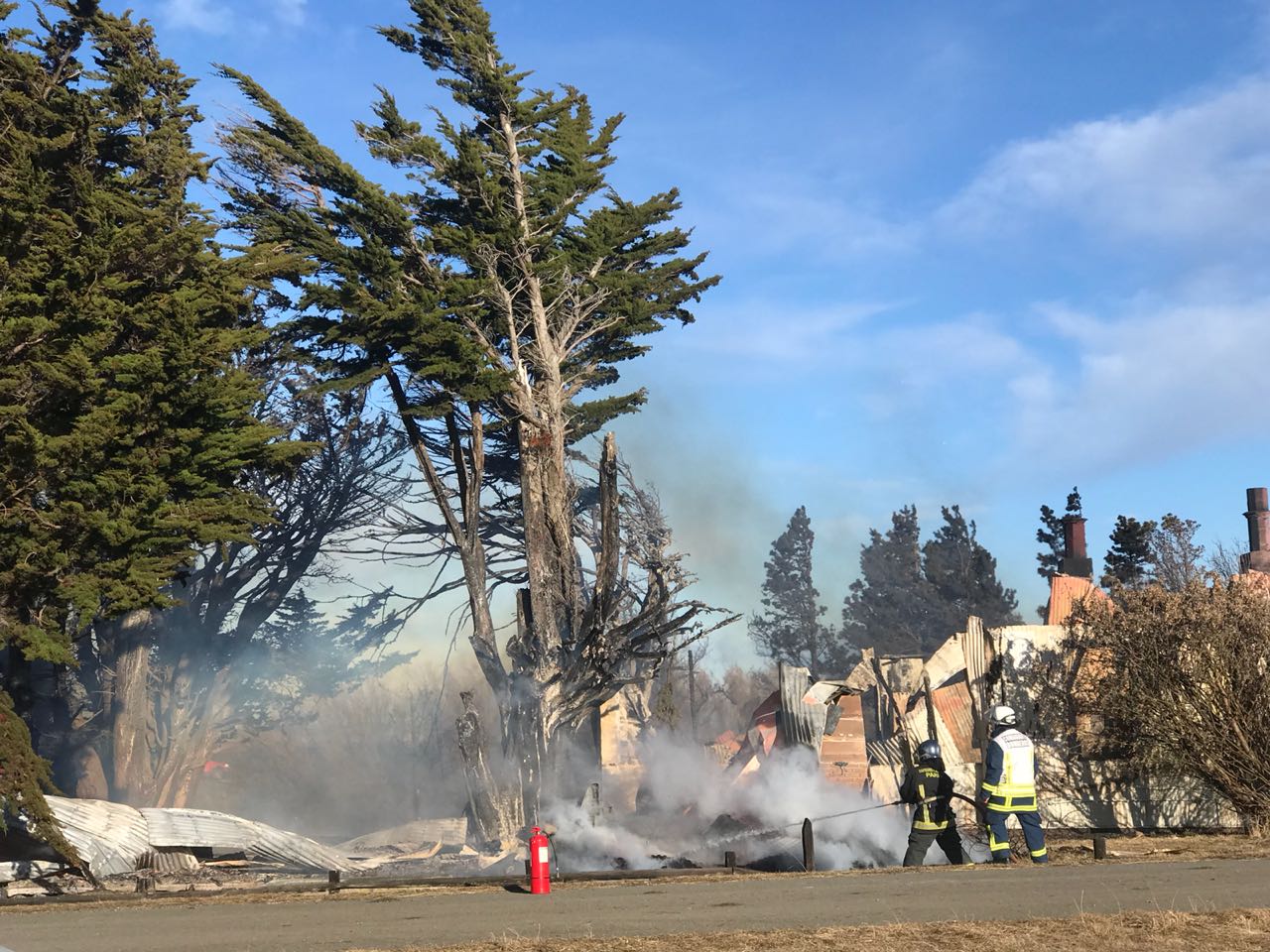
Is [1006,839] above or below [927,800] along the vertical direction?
below

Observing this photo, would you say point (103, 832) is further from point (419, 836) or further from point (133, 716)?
point (133, 716)

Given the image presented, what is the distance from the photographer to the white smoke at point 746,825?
62.5 ft

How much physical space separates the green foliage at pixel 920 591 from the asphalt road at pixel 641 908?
5650cm

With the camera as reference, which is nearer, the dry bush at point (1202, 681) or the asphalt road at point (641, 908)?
the asphalt road at point (641, 908)

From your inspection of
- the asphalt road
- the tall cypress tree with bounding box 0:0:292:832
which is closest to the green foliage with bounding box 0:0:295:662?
the tall cypress tree with bounding box 0:0:292:832

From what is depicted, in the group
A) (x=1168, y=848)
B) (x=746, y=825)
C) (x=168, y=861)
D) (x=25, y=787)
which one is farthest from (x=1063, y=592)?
(x=25, y=787)

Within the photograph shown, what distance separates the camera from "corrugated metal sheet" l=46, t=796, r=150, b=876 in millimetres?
18094

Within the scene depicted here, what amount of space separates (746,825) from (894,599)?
62.4 metres

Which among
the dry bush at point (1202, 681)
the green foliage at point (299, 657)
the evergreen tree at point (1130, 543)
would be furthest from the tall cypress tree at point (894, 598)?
the dry bush at point (1202, 681)

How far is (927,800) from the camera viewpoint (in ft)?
50.1

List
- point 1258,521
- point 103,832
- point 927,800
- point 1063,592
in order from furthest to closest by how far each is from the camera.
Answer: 1. point 1258,521
2. point 1063,592
3. point 103,832
4. point 927,800

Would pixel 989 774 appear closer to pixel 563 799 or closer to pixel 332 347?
pixel 563 799

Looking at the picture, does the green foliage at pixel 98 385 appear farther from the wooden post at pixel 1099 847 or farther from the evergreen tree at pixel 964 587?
the evergreen tree at pixel 964 587

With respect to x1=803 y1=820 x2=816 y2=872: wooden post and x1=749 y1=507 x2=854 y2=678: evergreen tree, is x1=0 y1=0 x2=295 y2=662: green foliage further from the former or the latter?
x1=749 y1=507 x2=854 y2=678: evergreen tree
